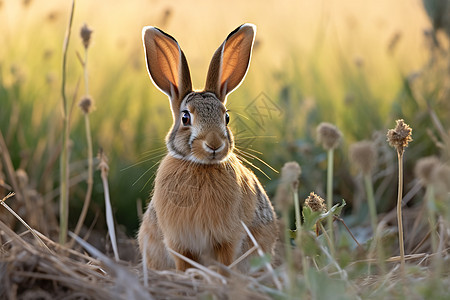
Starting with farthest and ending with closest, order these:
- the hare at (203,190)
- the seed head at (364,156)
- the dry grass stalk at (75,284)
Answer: the hare at (203,190)
the dry grass stalk at (75,284)
the seed head at (364,156)

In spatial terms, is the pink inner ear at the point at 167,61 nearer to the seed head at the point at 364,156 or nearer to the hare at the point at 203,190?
the hare at the point at 203,190

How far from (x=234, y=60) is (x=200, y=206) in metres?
0.95

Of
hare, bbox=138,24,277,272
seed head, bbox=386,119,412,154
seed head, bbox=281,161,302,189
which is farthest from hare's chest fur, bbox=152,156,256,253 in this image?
seed head, bbox=386,119,412,154

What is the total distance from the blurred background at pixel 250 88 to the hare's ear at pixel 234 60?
34 cm

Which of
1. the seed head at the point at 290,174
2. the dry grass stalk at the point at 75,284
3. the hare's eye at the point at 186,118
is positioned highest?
the hare's eye at the point at 186,118

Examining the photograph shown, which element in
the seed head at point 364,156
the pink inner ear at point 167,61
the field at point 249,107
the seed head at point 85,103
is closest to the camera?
the seed head at point 364,156

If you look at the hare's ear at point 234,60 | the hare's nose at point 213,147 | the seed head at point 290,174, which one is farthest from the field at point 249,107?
the seed head at point 290,174

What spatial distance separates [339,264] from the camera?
2771mm

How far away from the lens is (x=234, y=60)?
4023 mm

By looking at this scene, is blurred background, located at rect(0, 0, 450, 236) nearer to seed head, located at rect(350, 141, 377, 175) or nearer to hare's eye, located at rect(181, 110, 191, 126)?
hare's eye, located at rect(181, 110, 191, 126)

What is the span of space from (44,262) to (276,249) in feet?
Result: 5.90

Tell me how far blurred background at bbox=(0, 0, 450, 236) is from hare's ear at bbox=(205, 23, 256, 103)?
0.34m

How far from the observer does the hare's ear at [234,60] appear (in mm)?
3900

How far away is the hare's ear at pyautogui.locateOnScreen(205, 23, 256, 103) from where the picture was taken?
3.90m
